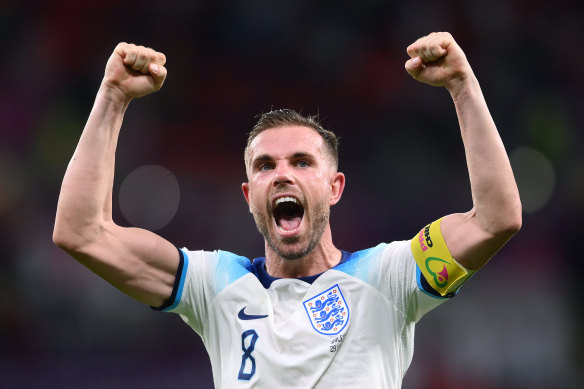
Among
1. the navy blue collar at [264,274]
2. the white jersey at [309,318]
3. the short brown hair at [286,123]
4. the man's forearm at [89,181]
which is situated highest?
the short brown hair at [286,123]

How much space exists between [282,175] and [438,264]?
31.8 inches

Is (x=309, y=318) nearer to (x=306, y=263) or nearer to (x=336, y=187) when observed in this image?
(x=306, y=263)

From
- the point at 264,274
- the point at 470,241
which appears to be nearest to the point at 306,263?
the point at 264,274

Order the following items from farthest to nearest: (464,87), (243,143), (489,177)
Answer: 1. (243,143)
2. (464,87)
3. (489,177)

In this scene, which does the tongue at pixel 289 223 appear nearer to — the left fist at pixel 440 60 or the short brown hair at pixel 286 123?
the short brown hair at pixel 286 123

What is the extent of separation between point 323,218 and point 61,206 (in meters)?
1.13

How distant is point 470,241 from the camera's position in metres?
2.73

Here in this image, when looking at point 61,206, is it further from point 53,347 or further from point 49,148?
point 49,148

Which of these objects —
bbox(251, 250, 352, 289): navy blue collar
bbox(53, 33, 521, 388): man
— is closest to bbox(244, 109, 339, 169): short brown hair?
bbox(53, 33, 521, 388): man

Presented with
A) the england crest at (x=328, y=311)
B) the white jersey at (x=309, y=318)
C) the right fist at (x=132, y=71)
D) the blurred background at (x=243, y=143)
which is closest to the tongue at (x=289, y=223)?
the white jersey at (x=309, y=318)

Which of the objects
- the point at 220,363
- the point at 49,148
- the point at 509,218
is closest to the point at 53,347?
the point at 49,148

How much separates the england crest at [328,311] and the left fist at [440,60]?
97 centimetres

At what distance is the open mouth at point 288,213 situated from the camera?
3.26 m

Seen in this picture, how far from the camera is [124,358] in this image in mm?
7098
